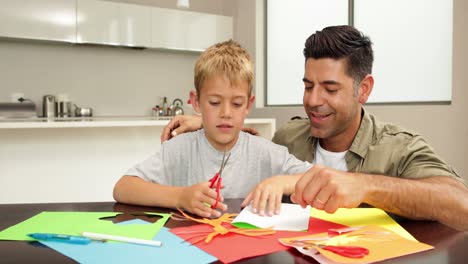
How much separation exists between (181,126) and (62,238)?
0.88 metres

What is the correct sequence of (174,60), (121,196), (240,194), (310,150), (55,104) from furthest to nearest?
(174,60) < (55,104) < (310,150) < (240,194) < (121,196)

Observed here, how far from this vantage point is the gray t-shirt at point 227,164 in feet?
4.25

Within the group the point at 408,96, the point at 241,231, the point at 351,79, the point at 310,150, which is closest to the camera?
the point at 241,231

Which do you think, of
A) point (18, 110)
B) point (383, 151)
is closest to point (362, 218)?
point (383, 151)

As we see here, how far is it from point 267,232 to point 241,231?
46 mm

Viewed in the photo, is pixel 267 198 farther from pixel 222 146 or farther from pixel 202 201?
pixel 222 146

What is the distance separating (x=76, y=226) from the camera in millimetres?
812

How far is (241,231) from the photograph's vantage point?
0.75m

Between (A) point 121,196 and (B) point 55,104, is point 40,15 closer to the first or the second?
(B) point 55,104

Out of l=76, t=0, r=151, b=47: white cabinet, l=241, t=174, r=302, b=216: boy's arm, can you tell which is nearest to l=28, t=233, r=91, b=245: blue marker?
l=241, t=174, r=302, b=216: boy's arm

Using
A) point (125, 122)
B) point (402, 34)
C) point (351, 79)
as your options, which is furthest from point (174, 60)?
point (351, 79)

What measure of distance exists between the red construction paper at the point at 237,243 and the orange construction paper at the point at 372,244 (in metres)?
0.03

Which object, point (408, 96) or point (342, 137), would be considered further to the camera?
point (408, 96)

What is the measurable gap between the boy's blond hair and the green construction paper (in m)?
0.52
